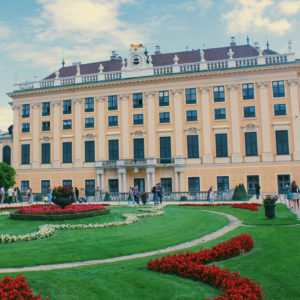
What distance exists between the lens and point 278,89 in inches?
1684

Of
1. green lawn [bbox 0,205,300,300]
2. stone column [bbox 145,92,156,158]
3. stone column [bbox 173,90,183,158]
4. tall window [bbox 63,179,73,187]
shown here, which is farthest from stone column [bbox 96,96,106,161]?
green lawn [bbox 0,205,300,300]

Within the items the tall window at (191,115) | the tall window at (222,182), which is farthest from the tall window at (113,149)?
the tall window at (222,182)

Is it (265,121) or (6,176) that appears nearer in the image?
(6,176)

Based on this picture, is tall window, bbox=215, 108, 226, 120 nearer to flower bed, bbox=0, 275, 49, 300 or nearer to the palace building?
the palace building

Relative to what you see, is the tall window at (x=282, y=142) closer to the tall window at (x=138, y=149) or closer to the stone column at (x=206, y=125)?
the stone column at (x=206, y=125)

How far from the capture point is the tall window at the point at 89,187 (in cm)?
4684

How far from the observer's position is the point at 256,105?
43219 millimetres

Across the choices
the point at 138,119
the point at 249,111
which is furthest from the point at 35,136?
the point at 249,111

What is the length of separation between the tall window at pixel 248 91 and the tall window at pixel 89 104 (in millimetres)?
21863

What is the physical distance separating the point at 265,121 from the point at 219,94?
705 centimetres

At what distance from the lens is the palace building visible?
4238 cm

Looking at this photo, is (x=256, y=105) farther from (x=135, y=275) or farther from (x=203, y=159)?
(x=135, y=275)

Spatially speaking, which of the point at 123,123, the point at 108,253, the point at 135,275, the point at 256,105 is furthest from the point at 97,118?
the point at 135,275

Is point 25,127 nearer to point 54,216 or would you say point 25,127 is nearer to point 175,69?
point 175,69
